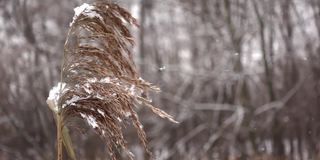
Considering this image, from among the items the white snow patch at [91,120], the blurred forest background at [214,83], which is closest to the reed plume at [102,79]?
the white snow patch at [91,120]

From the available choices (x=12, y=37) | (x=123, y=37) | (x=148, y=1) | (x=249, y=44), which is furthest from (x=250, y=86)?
(x=123, y=37)

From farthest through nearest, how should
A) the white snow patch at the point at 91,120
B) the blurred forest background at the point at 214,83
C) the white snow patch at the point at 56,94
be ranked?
the blurred forest background at the point at 214,83
the white snow patch at the point at 56,94
the white snow patch at the point at 91,120

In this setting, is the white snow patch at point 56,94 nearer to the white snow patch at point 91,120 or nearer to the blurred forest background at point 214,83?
the white snow patch at point 91,120

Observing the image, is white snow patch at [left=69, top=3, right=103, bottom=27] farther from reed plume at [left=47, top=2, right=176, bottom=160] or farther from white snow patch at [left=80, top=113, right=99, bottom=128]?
white snow patch at [left=80, top=113, right=99, bottom=128]

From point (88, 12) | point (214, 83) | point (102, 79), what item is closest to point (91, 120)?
point (102, 79)

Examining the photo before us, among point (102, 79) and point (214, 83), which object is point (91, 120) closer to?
point (102, 79)

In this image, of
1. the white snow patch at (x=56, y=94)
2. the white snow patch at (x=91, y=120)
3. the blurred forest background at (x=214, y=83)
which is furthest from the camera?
the blurred forest background at (x=214, y=83)

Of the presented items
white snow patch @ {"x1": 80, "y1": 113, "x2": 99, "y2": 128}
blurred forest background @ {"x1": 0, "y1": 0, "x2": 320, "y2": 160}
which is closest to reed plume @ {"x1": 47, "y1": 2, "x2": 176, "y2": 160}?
white snow patch @ {"x1": 80, "y1": 113, "x2": 99, "y2": 128}
